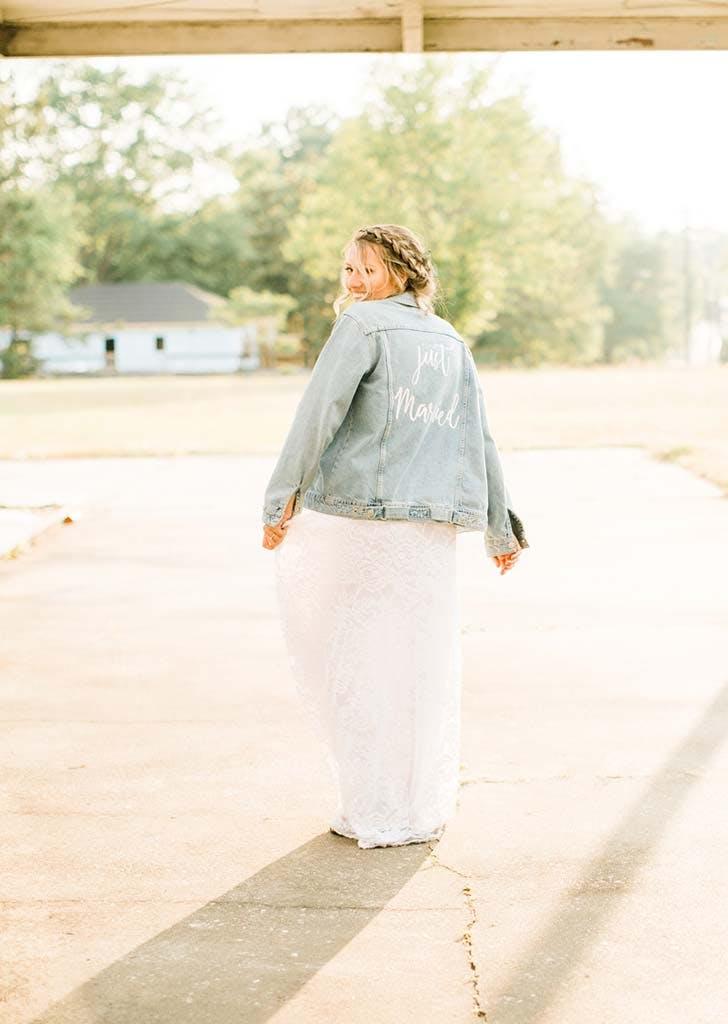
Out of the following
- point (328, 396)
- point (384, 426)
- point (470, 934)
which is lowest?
point (470, 934)

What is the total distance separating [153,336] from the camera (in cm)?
8981

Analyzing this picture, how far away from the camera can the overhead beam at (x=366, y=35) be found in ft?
29.8

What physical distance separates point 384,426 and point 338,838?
4.36ft

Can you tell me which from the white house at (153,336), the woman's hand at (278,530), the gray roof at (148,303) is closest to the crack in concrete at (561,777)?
the woman's hand at (278,530)

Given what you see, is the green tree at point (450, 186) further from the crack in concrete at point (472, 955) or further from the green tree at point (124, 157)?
the crack in concrete at point (472, 955)

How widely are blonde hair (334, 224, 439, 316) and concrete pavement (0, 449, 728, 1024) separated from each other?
1711mm

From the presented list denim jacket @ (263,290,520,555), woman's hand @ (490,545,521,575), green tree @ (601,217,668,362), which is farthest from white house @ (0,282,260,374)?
denim jacket @ (263,290,520,555)

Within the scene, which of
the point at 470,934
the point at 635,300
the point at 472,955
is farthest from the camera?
the point at 635,300

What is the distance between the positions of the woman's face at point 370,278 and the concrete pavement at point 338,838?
1.69 meters

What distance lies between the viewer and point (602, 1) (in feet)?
28.9

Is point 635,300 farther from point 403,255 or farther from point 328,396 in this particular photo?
point 328,396

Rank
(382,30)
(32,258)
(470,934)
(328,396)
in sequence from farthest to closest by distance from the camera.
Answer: (32,258) < (382,30) < (328,396) < (470,934)

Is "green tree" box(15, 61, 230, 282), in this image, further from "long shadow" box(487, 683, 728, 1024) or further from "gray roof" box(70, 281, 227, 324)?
"long shadow" box(487, 683, 728, 1024)

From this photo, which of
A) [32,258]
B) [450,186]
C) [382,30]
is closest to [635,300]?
[450,186]
